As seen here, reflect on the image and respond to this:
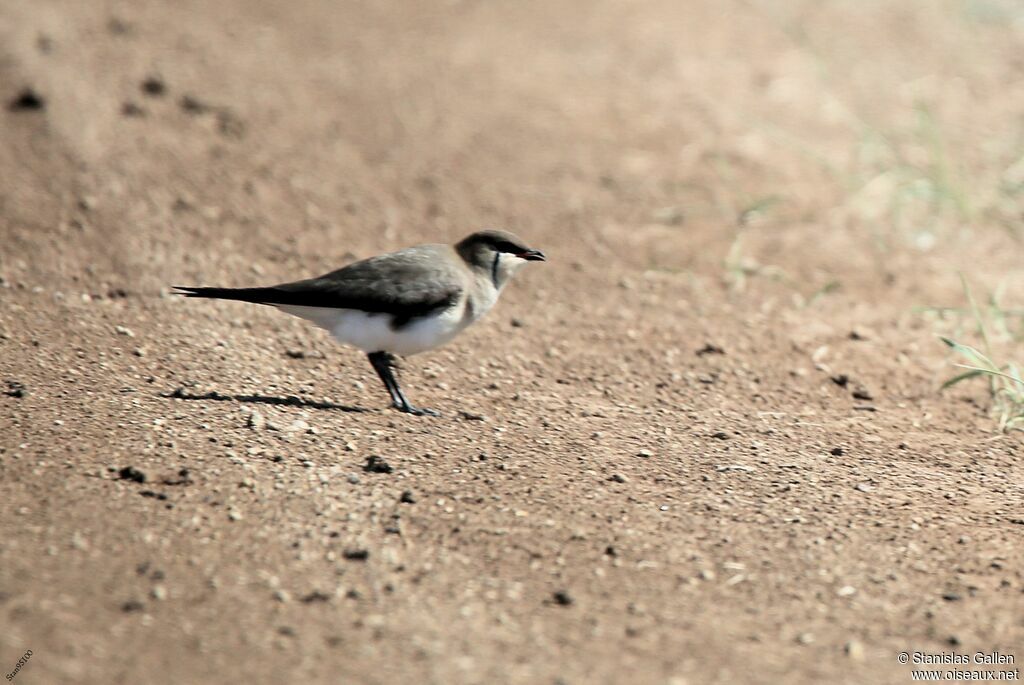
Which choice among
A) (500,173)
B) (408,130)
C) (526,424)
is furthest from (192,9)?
(526,424)

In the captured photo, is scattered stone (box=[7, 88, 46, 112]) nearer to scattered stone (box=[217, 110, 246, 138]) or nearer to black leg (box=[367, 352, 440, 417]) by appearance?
scattered stone (box=[217, 110, 246, 138])

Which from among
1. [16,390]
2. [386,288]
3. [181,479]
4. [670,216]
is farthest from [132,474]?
[670,216]

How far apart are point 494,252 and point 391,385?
0.84 meters

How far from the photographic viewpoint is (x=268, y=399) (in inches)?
226

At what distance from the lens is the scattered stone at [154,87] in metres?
9.54

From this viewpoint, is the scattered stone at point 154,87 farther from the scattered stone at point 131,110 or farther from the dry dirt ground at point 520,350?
the scattered stone at point 131,110

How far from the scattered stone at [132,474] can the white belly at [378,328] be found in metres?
1.19

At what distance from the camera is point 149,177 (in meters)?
8.48

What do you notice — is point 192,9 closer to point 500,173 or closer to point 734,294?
point 500,173

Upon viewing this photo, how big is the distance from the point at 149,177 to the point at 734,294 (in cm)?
379

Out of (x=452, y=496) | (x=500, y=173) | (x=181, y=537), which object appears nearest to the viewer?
(x=181, y=537)

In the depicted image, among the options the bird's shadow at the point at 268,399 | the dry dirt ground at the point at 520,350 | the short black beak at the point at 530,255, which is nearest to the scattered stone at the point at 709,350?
the dry dirt ground at the point at 520,350

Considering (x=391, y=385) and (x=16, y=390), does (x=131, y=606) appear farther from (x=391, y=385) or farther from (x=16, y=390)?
(x=391, y=385)

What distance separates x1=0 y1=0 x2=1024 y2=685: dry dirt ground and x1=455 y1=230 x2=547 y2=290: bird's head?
545mm
